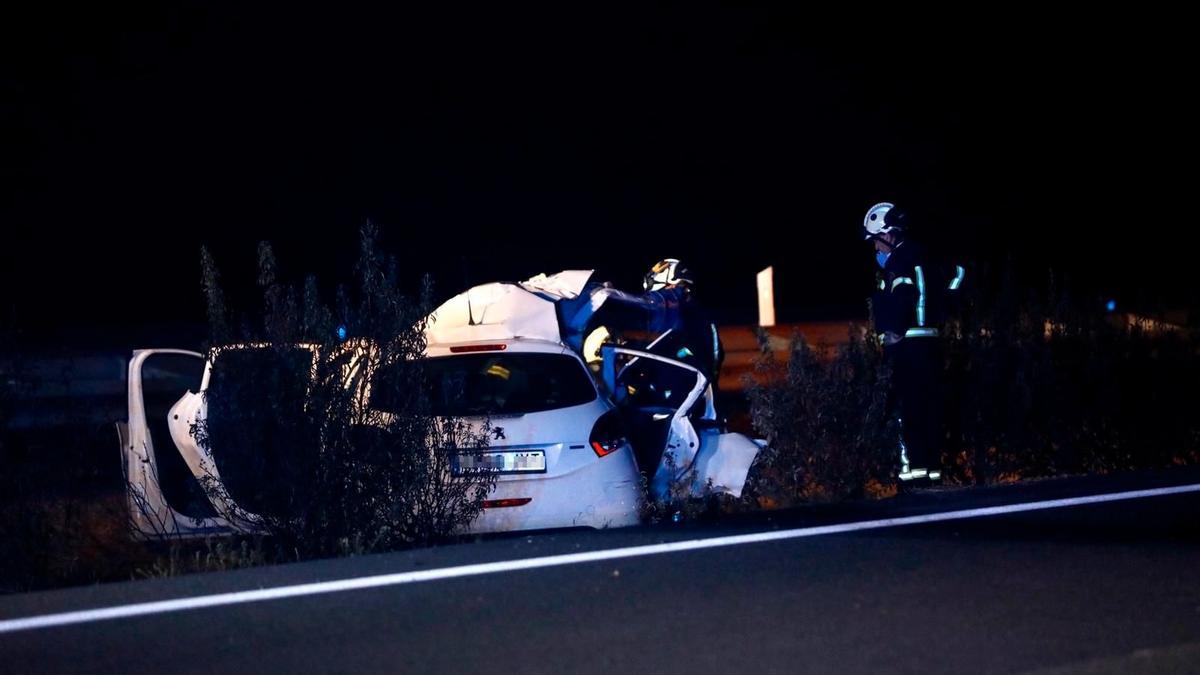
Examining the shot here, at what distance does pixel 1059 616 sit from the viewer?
18.5 ft

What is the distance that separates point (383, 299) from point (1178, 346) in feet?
22.2

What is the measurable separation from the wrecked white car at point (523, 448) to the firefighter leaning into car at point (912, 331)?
1143 mm

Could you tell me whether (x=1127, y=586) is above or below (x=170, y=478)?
below

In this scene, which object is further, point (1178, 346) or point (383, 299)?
point (1178, 346)

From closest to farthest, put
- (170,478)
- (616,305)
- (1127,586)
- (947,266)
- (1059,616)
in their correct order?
(1059,616) < (1127,586) < (170,478) < (947,266) < (616,305)

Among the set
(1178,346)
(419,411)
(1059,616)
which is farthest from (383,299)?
(1178,346)

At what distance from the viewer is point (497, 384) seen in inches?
357

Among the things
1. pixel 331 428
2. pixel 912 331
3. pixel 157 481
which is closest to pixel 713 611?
pixel 331 428

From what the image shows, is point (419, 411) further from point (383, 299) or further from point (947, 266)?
point (947, 266)

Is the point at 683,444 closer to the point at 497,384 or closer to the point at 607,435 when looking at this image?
the point at 607,435

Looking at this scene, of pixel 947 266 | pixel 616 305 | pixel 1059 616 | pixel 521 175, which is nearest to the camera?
pixel 1059 616

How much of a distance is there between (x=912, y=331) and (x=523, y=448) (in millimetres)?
3076

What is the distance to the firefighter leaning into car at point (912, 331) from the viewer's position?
9555 millimetres

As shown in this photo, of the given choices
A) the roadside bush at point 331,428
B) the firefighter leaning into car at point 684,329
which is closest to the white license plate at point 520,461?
the roadside bush at point 331,428
